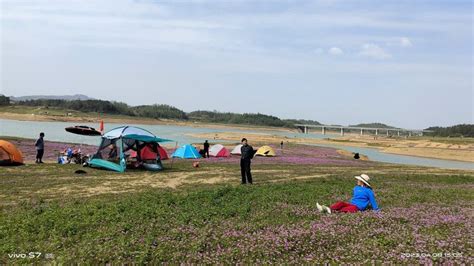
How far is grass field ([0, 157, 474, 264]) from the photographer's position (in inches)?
359

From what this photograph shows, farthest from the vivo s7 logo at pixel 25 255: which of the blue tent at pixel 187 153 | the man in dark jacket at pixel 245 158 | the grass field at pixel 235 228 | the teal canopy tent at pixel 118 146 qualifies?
the blue tent at pixel 187 153

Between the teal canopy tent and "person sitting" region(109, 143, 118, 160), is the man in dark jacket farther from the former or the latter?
"person sitting" region(109, 143, 118, 160)

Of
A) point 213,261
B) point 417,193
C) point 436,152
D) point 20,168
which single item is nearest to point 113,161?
point 20,168

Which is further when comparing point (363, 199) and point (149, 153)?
point (149, 153)

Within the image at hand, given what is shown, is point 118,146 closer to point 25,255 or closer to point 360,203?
point 360,203

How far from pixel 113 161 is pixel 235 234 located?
69.3 ft

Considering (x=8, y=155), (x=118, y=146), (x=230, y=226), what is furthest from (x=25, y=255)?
(x=8, y=155)

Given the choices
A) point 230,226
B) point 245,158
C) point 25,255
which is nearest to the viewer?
point 25,255

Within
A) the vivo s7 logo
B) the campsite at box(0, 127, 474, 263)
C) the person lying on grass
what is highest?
the person lying on grass

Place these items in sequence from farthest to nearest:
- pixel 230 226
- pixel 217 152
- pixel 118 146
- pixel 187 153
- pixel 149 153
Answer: pixel 217 152, pixel 187 153, pixel 149 153, pixel 118 146, pixel 230 226

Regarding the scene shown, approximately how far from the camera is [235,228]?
11180 mm

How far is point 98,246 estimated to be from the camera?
31.6 feet

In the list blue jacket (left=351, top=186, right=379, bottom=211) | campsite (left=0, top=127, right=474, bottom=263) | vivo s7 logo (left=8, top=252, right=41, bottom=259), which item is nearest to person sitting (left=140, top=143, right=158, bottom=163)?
campsite (left=0, top=127, right=474, bottom=263)

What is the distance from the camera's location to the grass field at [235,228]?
9.11 meters
